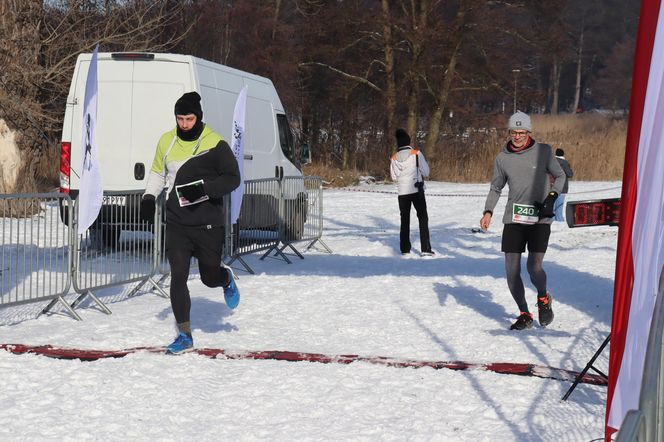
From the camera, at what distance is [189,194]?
736 centimetres

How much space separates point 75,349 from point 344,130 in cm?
3426

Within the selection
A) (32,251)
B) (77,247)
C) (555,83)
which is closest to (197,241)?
(77,247)

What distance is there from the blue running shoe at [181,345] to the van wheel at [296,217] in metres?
6.39

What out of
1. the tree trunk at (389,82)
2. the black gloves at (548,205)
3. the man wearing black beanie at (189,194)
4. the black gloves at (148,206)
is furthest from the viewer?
the tree trunk at (389,82)

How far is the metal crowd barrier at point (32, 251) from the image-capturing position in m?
8.67

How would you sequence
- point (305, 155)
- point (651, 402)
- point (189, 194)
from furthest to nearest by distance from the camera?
point (305, 155) → point (189, 194) → point (651, 402)

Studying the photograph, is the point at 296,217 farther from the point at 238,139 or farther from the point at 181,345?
the point at 181,345

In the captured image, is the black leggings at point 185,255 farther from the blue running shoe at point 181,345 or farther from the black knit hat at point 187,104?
the black knit hat at point 187,104

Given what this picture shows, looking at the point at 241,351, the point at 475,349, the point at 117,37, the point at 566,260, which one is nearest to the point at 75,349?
the point at 241,351

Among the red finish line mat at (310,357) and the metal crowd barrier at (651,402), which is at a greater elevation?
the metal crowd barrier at (651,402)

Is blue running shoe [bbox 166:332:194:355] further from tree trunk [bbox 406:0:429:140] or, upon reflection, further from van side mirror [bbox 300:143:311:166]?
tree trunk [bbox 406:0:429:140]

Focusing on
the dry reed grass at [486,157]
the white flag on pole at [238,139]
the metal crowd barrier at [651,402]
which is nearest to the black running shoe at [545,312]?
the white flag on pole at [238,139]

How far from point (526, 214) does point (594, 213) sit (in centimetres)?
350

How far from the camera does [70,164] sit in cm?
→ 1284
